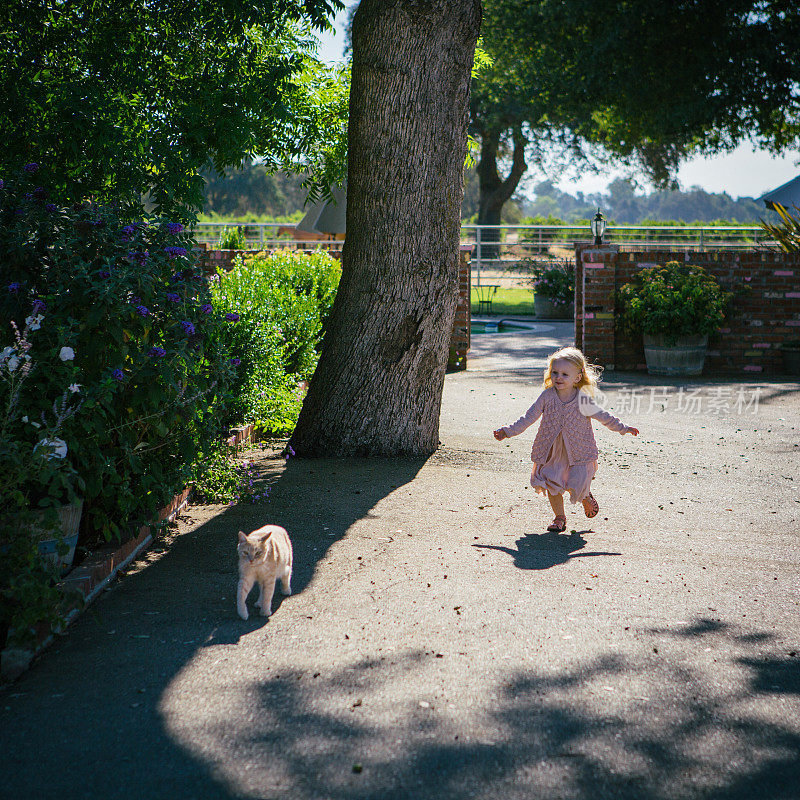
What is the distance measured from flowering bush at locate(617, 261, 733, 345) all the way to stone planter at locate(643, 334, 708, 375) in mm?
125

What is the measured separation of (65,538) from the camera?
3850 mm

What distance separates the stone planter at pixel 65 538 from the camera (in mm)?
3727

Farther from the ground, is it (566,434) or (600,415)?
(600,415)

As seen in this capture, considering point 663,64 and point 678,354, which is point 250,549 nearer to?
point 678,354

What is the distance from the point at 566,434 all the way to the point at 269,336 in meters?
3.04

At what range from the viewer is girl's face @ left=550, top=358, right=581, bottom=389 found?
17.1 ft

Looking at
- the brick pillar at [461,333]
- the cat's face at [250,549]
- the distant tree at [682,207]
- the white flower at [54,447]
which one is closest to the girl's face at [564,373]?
the cat's face at [250,549]

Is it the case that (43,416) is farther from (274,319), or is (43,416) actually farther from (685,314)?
(685,314)

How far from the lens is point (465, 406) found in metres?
9.50

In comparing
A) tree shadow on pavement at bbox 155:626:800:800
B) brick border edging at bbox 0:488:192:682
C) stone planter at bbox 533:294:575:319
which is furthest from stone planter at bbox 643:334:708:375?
stone planter at bbox 533:294:575:319

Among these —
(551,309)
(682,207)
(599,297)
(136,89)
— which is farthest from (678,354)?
(682,207)

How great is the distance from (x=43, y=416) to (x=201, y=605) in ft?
3.64

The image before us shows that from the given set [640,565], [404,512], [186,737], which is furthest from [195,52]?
[186,737]

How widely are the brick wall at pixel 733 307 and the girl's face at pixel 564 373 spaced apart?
770 centimetres
